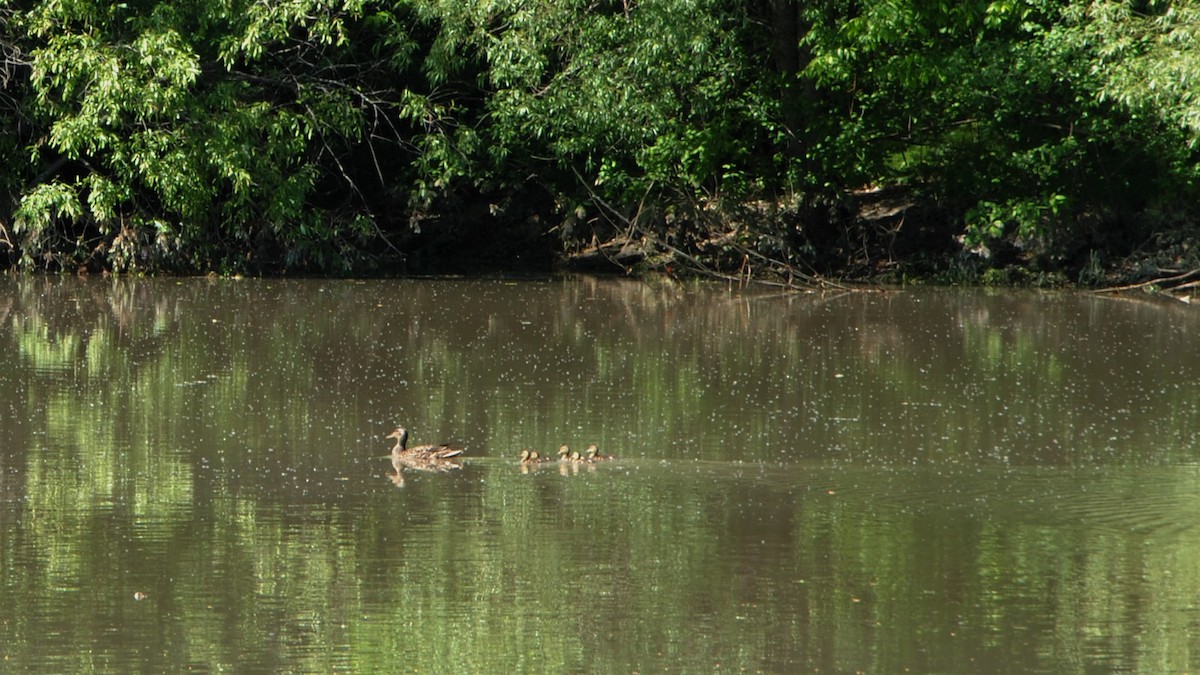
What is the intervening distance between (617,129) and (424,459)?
547 inches

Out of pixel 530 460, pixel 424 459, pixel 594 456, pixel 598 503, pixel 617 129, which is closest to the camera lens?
pixel 598 503

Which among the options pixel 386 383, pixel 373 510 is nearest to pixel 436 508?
pixel 373 510

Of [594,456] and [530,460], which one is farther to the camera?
[594,456]

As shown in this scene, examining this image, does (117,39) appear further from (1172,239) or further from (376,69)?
(1172,239)

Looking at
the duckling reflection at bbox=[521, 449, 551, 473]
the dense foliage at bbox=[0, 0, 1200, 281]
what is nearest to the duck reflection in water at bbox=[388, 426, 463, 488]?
the duckling reflection at bbox=[521, 449, 551, 473]

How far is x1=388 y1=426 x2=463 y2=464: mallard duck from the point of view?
36.1ft

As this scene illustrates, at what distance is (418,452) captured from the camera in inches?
436

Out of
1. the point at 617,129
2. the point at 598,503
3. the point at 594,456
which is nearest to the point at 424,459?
the point at 594,456

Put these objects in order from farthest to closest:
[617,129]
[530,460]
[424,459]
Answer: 1. [617,129]
2. [530,460]
3. [424,459]

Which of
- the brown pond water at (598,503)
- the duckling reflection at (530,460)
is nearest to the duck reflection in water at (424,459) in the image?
the brown pond water at (598,503)

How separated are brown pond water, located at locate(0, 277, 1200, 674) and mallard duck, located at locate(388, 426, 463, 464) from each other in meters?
0.15

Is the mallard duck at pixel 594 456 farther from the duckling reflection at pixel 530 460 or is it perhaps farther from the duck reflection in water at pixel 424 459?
the duck reflection in water at pixel 424 459

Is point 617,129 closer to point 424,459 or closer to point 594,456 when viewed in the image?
point 594,456

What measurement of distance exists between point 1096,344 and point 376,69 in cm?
1201
